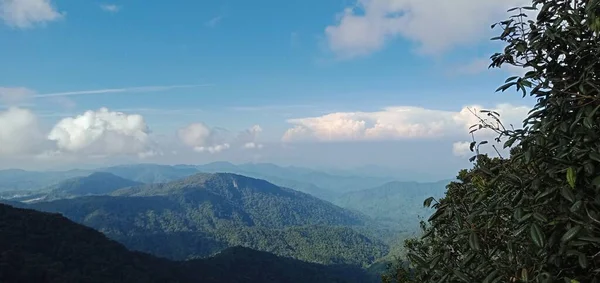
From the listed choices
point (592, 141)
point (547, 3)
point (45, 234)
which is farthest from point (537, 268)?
point (45, 234)

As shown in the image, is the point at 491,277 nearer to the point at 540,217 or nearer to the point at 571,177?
the point at 540,217

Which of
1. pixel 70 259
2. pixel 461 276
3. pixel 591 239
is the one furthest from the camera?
pixel 70 259

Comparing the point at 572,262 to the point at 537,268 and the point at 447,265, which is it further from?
the point at 447,265

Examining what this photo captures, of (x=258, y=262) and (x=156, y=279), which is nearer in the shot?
(x=156, y=279)

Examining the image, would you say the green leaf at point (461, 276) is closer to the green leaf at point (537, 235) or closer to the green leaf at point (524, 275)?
the green leaf at point (524, 275)

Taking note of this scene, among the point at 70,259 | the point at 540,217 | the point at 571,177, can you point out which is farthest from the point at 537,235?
the point at 70,259

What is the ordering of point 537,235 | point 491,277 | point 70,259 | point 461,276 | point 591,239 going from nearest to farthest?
point 591,239 < point 537,235 < point 491,277 < point 461,276 < point 70,259

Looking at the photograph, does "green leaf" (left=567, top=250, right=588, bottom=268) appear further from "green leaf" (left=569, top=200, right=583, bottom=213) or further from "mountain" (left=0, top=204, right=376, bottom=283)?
"mountain" (left=0, top=204, right=376, bottom=283)
